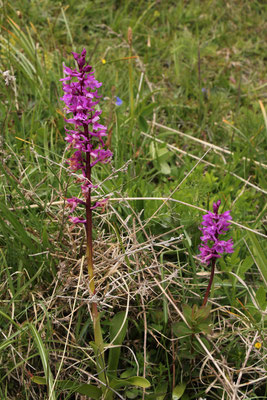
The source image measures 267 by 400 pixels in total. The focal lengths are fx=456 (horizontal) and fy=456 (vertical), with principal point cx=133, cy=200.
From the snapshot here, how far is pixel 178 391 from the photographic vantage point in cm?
189

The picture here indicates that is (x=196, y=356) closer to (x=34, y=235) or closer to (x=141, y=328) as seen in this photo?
(x=141, y=328)

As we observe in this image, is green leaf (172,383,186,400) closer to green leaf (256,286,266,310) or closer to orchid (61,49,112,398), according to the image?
green leaf (256,286,266,310)

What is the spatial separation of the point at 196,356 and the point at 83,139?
109 centimetres

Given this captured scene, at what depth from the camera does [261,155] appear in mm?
3053

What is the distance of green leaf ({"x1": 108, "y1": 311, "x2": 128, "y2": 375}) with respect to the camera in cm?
184

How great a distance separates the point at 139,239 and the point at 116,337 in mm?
547

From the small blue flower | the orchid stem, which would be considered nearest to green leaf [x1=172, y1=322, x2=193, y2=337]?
the orchid stem

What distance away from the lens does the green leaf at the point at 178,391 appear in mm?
1873

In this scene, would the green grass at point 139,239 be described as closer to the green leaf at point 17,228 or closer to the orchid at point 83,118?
the green leaf at point 17,228

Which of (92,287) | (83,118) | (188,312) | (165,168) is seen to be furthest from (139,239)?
(83,118)

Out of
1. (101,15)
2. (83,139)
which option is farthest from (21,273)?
(101,15)

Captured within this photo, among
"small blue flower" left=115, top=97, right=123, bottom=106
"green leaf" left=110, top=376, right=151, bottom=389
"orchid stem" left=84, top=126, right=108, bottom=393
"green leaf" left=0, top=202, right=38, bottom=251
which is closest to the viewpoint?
"orchid stem" left=84, top=126, right=108, bottom=393

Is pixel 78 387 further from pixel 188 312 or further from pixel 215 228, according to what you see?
pixel 215 228

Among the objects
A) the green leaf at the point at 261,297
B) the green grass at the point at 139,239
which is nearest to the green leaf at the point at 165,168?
the green grass at the point at 139,239
